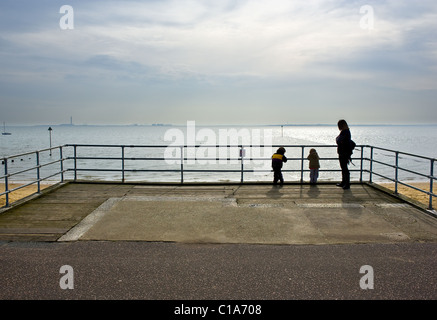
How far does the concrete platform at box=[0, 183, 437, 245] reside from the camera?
5.56 metres

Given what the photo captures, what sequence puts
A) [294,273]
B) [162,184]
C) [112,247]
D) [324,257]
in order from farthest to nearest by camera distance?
[162,184] < [112,247] < [324,257] < [294,273]

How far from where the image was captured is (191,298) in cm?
359

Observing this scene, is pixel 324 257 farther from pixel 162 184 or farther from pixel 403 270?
pixel 162 184

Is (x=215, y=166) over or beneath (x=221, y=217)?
beneath

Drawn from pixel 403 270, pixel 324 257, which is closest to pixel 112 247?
pixel 324 257

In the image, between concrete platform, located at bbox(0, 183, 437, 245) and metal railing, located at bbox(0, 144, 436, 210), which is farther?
metal railing, located at bbox(0, 144, 436, 210)

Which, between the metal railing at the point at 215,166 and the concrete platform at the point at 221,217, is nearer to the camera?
the concrete platform at the point at 221,217

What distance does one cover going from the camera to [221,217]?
660cm

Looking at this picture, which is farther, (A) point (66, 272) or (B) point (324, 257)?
(B) point (324, 257)

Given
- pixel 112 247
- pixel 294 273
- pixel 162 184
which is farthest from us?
pixel 162 184

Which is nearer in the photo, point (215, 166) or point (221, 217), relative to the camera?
point (221, 217)

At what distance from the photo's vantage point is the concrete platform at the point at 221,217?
5.56 meters
